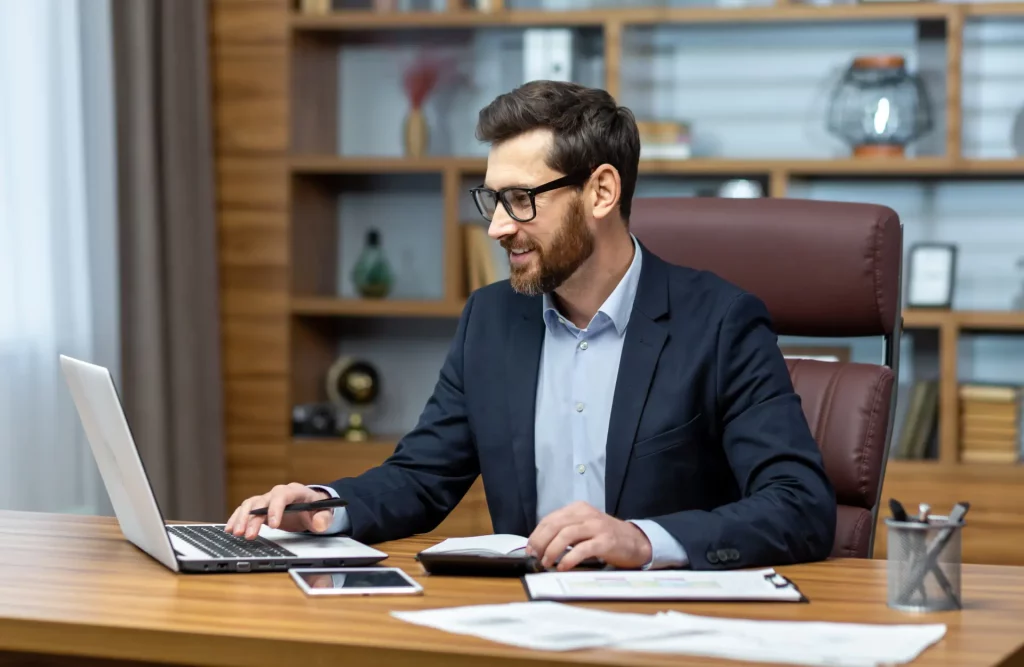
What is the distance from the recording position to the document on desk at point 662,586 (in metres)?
1.27

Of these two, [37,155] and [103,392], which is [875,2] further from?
[103,392]

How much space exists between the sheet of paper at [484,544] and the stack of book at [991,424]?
218 cm

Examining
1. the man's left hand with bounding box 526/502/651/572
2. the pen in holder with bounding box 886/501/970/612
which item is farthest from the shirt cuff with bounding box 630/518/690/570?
the pen in holder with bounding box 886/501/970/612

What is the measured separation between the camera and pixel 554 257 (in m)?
1.79

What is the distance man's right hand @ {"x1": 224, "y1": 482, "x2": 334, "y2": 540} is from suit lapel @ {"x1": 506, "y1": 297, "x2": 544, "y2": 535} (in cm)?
31

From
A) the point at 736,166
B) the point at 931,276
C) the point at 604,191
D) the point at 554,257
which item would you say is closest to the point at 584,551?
the point at 554,257

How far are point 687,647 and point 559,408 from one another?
773 mm

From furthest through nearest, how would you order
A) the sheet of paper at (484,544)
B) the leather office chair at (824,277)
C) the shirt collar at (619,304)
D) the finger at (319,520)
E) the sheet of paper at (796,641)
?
1. the leather office chair at (824,277)
2. the shirt collar at (619,304)
3. the finger at (319,520)
4. the sheet of paper at (484,544)
5. the sheet of paper at (796,641)

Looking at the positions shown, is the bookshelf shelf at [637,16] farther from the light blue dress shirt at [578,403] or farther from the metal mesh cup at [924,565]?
the metal mesh cup at [924,565]

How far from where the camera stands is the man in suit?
1.73 m

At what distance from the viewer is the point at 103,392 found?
1353mm

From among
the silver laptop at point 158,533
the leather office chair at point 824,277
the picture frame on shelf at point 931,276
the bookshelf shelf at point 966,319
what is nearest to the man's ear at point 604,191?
the leather office chair at point 824,277

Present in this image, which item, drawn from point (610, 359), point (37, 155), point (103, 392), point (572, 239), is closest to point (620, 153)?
point (572, 239)

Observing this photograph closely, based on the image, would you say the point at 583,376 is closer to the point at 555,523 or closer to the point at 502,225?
the point at 502,225
